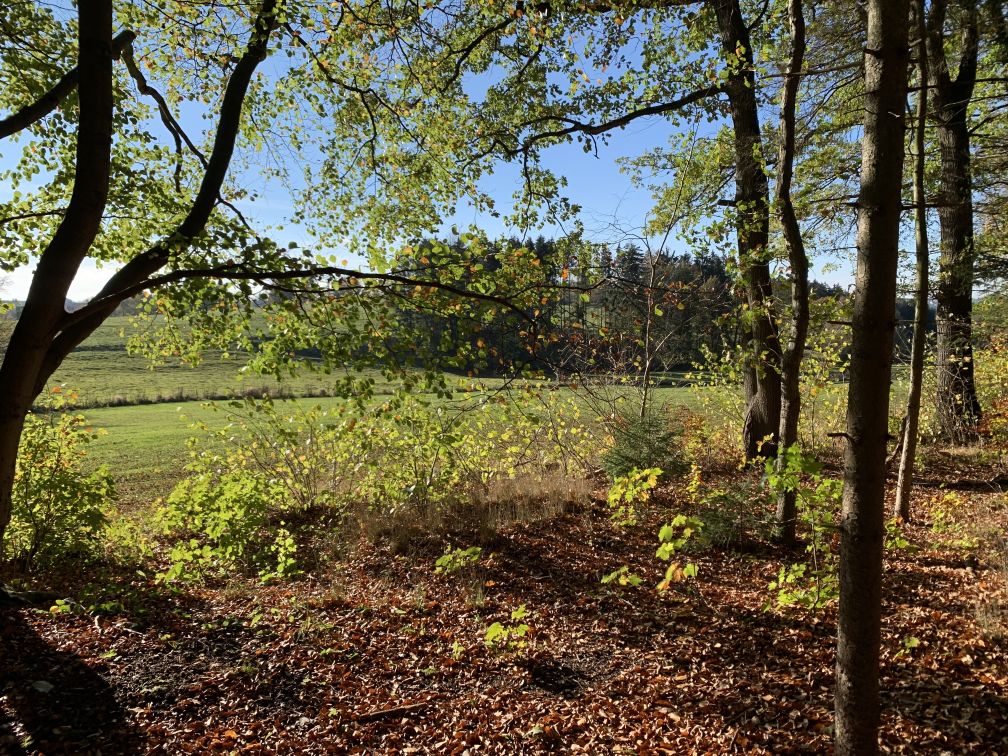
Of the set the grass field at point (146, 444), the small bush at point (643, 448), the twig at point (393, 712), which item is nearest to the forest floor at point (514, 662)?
the twig at point (393, 712)

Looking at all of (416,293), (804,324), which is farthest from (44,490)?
(804,324)

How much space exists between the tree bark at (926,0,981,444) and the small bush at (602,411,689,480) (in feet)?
17.1

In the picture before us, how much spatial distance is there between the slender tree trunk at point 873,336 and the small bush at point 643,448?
17.5ft

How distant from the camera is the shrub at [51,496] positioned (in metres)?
6.29

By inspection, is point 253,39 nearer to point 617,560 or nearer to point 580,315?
point 580,315

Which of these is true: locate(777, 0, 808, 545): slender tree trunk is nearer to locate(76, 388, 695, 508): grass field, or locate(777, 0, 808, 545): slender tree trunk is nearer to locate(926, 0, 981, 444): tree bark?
locate(76, 388, 695, 508): grass field

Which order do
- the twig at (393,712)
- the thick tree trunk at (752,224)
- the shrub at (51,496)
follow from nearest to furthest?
the twig at (393,712)
the thick tree trunk at (752,224)
the shrub at (51,496)

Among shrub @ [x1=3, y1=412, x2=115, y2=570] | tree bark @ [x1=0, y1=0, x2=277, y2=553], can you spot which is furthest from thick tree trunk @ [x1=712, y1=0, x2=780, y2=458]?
shrub @ [x1=3, y1=412, x2=115, y2=570]

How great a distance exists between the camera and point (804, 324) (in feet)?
16.8

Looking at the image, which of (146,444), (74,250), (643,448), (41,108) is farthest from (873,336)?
(146,444)

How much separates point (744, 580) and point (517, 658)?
2586mm

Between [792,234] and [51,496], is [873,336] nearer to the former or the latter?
[792,234]

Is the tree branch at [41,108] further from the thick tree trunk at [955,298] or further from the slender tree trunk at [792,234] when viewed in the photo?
the thick tree trunk at [955,298]

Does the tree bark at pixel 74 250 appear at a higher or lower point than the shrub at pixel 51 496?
higher
